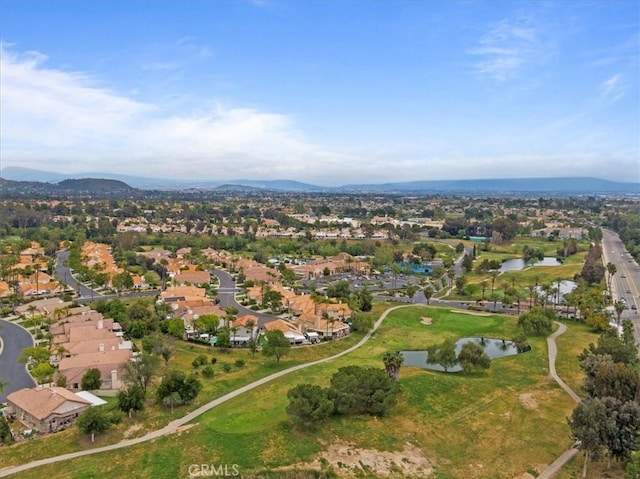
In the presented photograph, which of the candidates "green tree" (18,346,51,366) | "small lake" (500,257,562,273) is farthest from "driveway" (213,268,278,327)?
"small lake" (500,257,562,273)

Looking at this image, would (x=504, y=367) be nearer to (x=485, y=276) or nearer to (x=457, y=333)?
(x=457, y=333)

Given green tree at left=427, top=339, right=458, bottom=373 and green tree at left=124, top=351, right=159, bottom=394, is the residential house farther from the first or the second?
green tree at left=427, top=339, right=458, bottom=373

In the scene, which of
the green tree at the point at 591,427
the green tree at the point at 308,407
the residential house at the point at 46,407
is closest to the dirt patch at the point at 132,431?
the residential house at the point at 46,407

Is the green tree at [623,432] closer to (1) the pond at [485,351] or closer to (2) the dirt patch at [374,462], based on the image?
(2) the dirt patch at [374,462]

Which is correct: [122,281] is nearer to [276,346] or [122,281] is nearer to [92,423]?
[276,346]

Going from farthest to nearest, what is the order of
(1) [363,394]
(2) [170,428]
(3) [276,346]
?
(3) [276,346], (1) [363,394], (2) [170,428]

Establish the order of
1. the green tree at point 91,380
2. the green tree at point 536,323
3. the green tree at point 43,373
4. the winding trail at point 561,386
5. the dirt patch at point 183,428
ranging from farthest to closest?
the green tree at point 536,323
the green tree at point 91,380
the green tree at point 43,373
the dirt patch at point 183,428
the winding trail at point 561,386

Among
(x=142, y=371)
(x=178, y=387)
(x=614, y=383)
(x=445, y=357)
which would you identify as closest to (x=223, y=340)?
(x=142, y=371)
